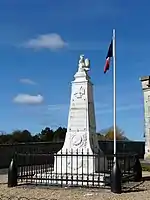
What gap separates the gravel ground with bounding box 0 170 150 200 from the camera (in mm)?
11031

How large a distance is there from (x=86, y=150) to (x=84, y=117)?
124 cm

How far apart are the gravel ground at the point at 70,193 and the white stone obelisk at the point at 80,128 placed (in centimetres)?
215

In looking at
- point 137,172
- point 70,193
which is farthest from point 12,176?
point 137,172

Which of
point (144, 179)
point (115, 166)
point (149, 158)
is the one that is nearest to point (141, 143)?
point (149, 158)

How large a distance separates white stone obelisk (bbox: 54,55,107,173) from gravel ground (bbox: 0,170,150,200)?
7.04 ft

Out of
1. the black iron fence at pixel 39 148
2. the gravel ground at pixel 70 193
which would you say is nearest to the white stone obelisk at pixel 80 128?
the gravel ground at pixel 70 193

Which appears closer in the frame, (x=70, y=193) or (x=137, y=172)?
(x=70, y=193)

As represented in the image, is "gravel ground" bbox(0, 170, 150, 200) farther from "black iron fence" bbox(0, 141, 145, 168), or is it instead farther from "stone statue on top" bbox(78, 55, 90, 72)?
"black iron fence" bbox(0, 141, 145, 168)

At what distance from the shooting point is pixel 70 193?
38.4 feet

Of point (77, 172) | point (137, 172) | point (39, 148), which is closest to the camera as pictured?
point (77, 172)

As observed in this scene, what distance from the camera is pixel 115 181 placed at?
11.9 metres

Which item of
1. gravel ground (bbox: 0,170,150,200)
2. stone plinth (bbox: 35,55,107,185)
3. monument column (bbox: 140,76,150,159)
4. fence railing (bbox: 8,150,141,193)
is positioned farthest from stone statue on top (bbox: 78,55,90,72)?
monument column (bbox: 140,76,150,159)

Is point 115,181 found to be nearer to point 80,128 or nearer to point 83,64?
point 80,128

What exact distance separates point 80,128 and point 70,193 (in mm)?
3997
